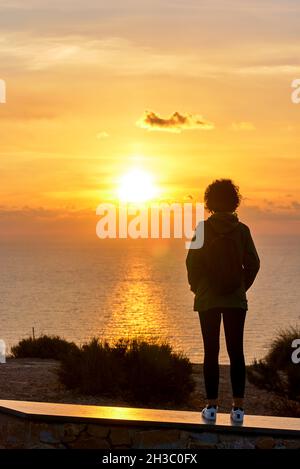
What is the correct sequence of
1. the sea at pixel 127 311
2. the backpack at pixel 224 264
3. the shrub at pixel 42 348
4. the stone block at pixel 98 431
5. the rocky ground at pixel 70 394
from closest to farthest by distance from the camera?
1. the backpack at pixel 224 264
2. the stone block at pixel 98 431
3. the rocky ground at pixel 70 394
4. the shrub at pixel 42 348
5. the sea at pixel 127 311

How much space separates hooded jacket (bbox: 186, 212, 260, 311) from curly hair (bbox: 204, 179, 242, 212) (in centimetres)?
7

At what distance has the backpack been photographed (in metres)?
8.98

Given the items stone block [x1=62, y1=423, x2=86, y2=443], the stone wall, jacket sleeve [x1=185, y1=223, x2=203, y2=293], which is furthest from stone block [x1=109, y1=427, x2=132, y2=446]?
jacket sleeve [x1=185, y1=223, x2=203, y2=293]

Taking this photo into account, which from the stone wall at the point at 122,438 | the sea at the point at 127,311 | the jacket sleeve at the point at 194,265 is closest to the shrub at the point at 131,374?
the stone wall at the point at 122,438

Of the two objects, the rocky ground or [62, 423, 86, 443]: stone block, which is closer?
[62, 423, 86, 443]: stone block

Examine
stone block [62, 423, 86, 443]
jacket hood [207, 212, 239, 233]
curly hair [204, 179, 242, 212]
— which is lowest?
stone block [62, 423, 86, 443]

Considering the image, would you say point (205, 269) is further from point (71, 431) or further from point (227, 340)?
point (71, 431)

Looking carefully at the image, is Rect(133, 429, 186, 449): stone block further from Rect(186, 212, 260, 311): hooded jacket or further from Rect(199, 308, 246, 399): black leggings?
Rect(186, 212, 260, 311): hooded jacket

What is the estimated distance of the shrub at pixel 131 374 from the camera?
17.5 metres

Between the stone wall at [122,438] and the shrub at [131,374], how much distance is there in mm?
7849

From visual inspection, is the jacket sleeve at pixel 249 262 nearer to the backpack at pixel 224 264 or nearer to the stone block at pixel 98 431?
the backpack at pixel 224 264

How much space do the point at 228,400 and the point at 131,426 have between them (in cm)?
871
